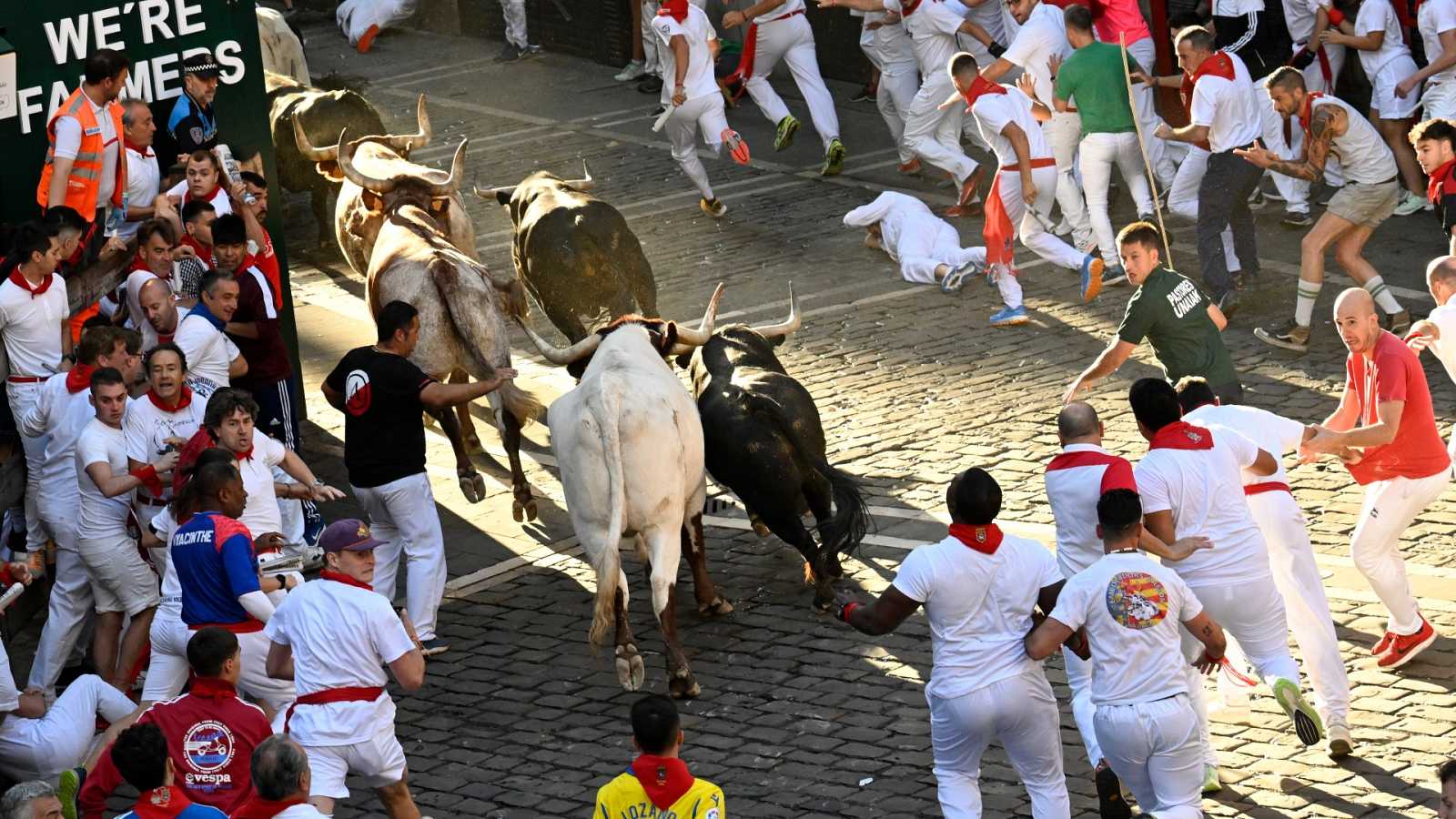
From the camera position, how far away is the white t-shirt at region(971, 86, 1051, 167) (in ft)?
49.5

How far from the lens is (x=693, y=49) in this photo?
58.5ft

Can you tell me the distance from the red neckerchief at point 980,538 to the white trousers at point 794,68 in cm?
1174

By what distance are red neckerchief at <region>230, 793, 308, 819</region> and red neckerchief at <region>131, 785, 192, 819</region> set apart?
0.29m

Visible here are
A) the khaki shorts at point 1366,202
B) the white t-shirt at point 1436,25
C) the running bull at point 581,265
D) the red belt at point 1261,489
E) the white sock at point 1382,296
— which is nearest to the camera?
the red belt at point 1261,489

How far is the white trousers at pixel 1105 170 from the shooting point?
49.7 feet

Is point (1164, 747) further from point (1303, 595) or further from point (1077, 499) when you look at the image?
point (1303, 595)

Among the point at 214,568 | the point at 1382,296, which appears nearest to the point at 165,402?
the point at 214,568

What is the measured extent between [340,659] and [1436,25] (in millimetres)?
11046

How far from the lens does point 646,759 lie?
643 centimetres

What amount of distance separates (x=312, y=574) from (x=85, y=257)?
97.8 inches

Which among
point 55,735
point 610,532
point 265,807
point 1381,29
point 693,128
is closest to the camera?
point 265,807

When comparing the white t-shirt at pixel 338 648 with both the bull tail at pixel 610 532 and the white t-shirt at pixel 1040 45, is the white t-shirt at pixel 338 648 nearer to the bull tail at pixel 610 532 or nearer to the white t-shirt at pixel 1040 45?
the bull tail at pixel 610 532

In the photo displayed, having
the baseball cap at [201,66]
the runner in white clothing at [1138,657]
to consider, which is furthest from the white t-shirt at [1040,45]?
the runner in white clothing at [1138,657]

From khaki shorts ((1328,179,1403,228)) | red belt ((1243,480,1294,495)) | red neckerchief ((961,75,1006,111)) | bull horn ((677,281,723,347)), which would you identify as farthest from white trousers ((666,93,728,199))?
red belt ((1243,480,1294,495))
